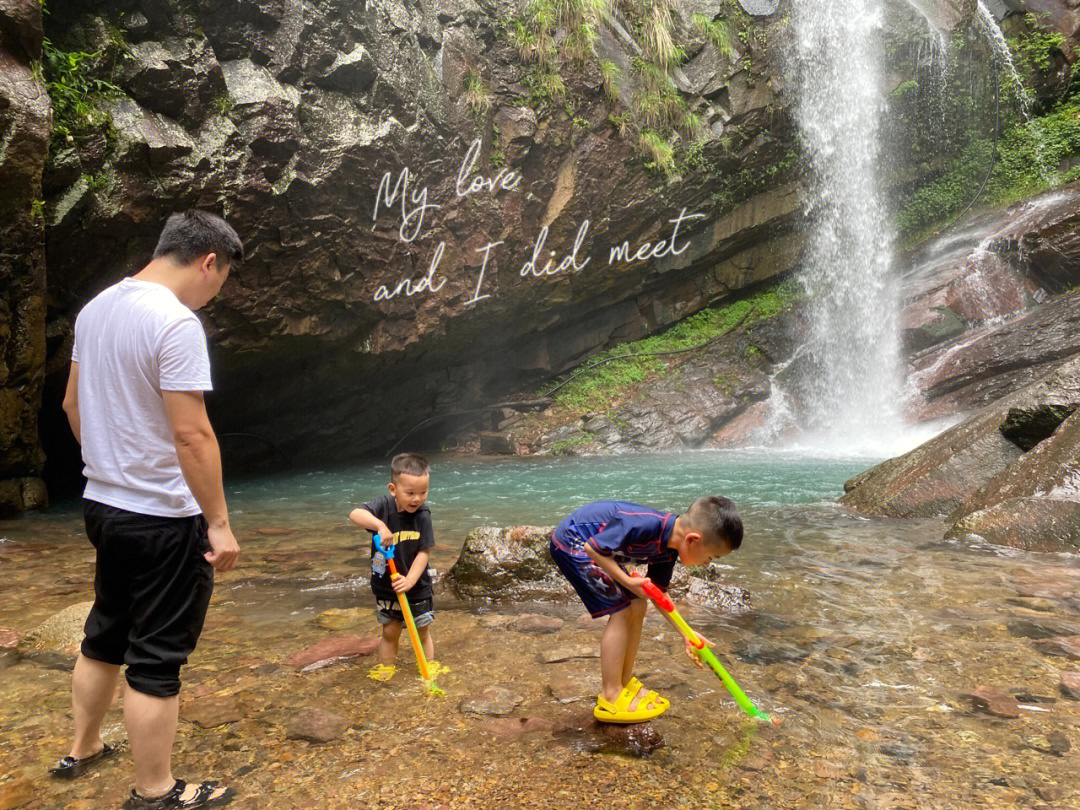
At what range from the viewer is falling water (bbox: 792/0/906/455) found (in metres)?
15.1

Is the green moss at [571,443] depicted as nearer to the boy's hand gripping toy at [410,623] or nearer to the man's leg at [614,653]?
the boy's hand gripping toy at [410,623]

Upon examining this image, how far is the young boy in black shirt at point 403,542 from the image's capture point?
3.43 meters

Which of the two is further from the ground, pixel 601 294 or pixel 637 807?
pixel 601 294

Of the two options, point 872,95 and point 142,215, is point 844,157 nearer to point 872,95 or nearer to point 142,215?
point 872,95

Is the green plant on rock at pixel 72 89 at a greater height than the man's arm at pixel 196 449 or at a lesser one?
greater

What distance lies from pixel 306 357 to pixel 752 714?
1123 centimetres

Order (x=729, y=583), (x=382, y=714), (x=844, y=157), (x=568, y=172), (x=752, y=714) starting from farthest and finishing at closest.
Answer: (x=844, y=157) → (x=568, y=172) → (x=729, y=583) → (x=382, y=714) → (x=752, y=714)

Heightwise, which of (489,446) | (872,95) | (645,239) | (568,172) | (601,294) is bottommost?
(489,446)

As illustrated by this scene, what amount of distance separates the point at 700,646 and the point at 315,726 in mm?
1532

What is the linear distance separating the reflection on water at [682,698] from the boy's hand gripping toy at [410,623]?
74 mm

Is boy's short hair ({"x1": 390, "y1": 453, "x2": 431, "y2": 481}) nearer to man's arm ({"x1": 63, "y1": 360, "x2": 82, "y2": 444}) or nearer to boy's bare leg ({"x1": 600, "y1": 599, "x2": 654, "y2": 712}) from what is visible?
boy's bare leg ({"x1": 600, "y1": 599, "x2": 654, "y2": 712})

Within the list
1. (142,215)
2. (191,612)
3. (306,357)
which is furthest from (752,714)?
(306,357)

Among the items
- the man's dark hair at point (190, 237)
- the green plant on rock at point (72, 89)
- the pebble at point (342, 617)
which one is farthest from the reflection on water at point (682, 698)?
the green plant on rock at point (72, 89)

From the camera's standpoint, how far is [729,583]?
16.7 ft
